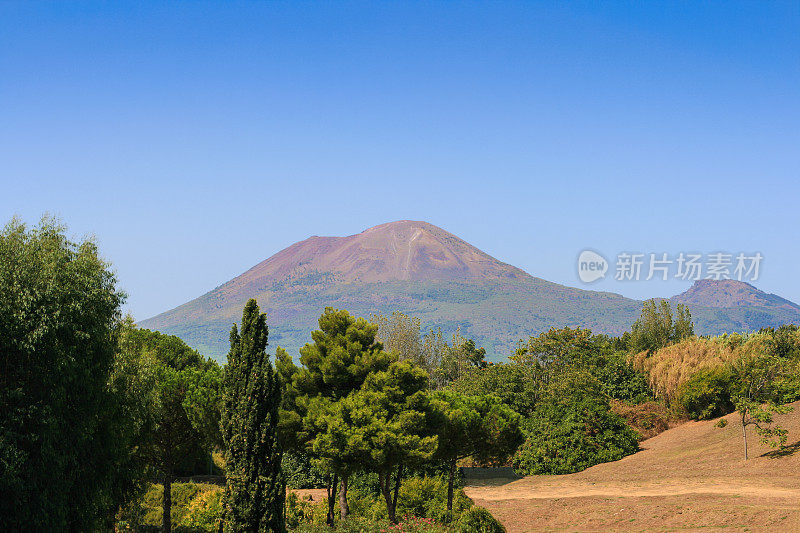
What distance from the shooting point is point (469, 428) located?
95.5 ft

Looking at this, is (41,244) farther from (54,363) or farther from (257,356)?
(257,356)

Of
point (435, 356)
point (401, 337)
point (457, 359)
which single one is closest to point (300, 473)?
point (401, 337)

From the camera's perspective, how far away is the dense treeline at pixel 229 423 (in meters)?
18.5

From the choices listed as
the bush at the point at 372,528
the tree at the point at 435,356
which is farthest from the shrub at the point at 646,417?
the tree at the point at 435,356

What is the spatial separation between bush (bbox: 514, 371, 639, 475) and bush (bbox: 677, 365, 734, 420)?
794 centimetres

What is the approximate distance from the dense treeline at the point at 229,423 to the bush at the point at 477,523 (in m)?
0.05

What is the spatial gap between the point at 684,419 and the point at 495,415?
26.2 meters

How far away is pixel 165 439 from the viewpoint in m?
29.2

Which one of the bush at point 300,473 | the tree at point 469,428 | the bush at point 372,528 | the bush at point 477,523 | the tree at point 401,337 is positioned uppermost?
the tree at point 401,337

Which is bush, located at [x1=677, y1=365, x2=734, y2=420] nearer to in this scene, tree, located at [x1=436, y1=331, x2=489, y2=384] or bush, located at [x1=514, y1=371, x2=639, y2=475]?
bush, located at [x1=514, y1=371, x2=639, y2=475]

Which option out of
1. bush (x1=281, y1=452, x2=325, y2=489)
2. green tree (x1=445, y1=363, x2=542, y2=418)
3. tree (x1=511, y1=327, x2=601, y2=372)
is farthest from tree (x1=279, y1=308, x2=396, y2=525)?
tree (x1=511, y1=327, x2=601, y2=372)

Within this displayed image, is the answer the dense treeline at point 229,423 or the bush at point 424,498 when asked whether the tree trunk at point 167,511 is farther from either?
the bush at point 424,498

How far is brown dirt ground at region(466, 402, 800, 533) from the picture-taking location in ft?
74.7

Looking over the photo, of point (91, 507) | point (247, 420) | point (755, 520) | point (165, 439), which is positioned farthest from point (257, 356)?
point (755, 520)
